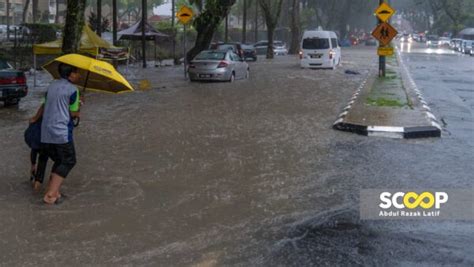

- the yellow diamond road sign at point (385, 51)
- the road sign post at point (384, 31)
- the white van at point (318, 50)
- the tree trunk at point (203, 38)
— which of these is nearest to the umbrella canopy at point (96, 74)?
the road sign post at point (384, 31)

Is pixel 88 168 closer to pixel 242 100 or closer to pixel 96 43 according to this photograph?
pixel 242 100

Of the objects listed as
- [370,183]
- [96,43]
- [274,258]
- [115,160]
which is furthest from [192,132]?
[96,43]

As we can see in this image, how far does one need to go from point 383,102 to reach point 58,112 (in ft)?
37.1

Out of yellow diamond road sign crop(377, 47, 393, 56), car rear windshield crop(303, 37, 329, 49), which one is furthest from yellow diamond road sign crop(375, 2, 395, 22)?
car rear windshield crop(303, 37, 329, 49)

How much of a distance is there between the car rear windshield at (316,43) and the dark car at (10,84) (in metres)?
19.5

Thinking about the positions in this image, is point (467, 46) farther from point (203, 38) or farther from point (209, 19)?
point (209, 19)

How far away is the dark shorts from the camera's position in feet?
23.3

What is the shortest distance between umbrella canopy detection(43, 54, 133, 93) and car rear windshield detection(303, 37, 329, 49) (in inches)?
1007

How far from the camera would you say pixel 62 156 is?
710cm

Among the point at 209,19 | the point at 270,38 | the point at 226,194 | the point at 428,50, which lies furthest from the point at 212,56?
the point at 428,50

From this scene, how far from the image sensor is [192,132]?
1260cm

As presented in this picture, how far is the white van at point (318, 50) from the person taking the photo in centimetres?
3269

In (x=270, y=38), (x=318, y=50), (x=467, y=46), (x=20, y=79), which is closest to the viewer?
(x=20, y=79)

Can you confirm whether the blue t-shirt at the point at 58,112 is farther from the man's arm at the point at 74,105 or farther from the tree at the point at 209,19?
the tree at the point at 209,19
